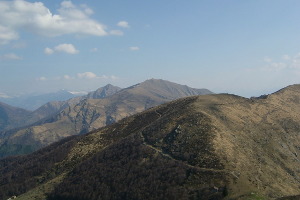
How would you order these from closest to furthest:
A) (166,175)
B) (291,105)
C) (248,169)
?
1. (248,169)
2. (166,175)
3. (291,105)

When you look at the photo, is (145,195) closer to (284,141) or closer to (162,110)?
(284,141)

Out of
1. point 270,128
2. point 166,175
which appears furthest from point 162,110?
point 166,175

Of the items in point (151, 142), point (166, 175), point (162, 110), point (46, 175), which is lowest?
point (46, 175)

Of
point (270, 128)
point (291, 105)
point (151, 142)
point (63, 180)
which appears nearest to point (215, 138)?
point (151, 142)

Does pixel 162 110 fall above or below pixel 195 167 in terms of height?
above

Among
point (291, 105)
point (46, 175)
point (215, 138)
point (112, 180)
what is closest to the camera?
point (215, 138)

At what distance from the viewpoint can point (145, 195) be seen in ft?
346

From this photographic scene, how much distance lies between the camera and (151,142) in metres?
137

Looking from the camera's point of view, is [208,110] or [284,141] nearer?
[284,141]

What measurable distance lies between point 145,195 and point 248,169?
3515cm

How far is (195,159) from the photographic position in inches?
4284

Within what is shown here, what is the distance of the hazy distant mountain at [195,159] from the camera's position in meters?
95.5

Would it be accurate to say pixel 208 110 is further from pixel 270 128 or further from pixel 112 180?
pixel 112 180

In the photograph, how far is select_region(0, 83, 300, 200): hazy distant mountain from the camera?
95500mm
